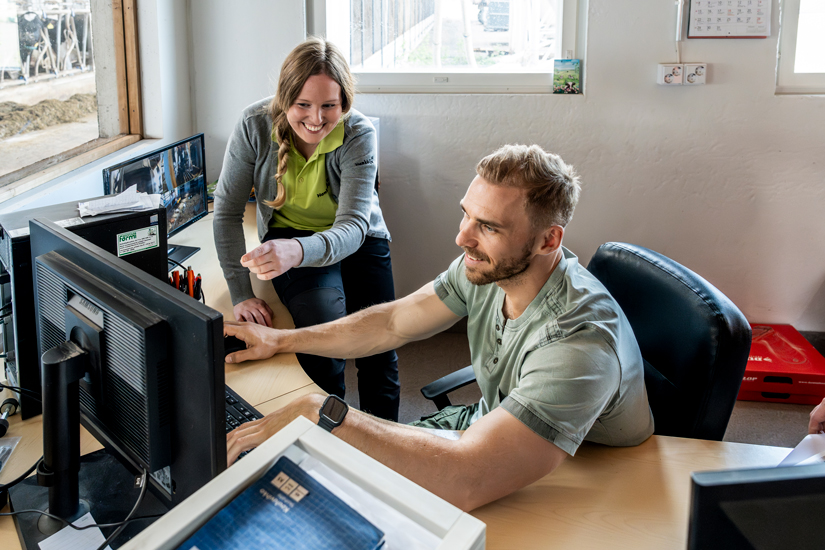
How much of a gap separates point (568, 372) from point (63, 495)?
2.74 feet

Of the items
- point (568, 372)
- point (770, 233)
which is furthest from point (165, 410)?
point (770, 233)

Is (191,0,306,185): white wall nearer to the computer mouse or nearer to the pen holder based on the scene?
the pen holder

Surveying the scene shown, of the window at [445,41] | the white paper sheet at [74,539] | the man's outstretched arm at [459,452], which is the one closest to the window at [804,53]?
the window at [445,41]

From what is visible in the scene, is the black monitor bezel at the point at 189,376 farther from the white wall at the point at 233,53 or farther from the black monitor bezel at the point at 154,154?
the white wall at the point at 233,53

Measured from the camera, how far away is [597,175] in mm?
3049

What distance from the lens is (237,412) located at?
4.31ft

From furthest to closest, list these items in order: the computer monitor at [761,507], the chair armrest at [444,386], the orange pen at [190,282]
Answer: the orange pen at [190,282], the chair armrest at [444,386], the computer monitor at [761,507]

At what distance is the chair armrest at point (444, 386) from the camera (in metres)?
1.67

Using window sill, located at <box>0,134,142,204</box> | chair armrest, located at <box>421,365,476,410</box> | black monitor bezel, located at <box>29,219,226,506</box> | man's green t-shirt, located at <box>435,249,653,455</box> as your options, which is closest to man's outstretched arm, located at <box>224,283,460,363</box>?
chair armrest, located at <box>421,365,476,410</box>

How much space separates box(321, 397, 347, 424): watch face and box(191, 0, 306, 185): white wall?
2.20 m

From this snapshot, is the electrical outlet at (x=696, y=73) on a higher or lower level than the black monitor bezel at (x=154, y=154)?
higher

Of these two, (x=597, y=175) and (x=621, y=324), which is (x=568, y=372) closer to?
(x=621, y=324)

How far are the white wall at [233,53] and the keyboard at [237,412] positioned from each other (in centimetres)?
199

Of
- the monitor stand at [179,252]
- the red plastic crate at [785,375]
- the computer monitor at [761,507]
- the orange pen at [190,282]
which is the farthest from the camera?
the red plastic crate at [785,375]
